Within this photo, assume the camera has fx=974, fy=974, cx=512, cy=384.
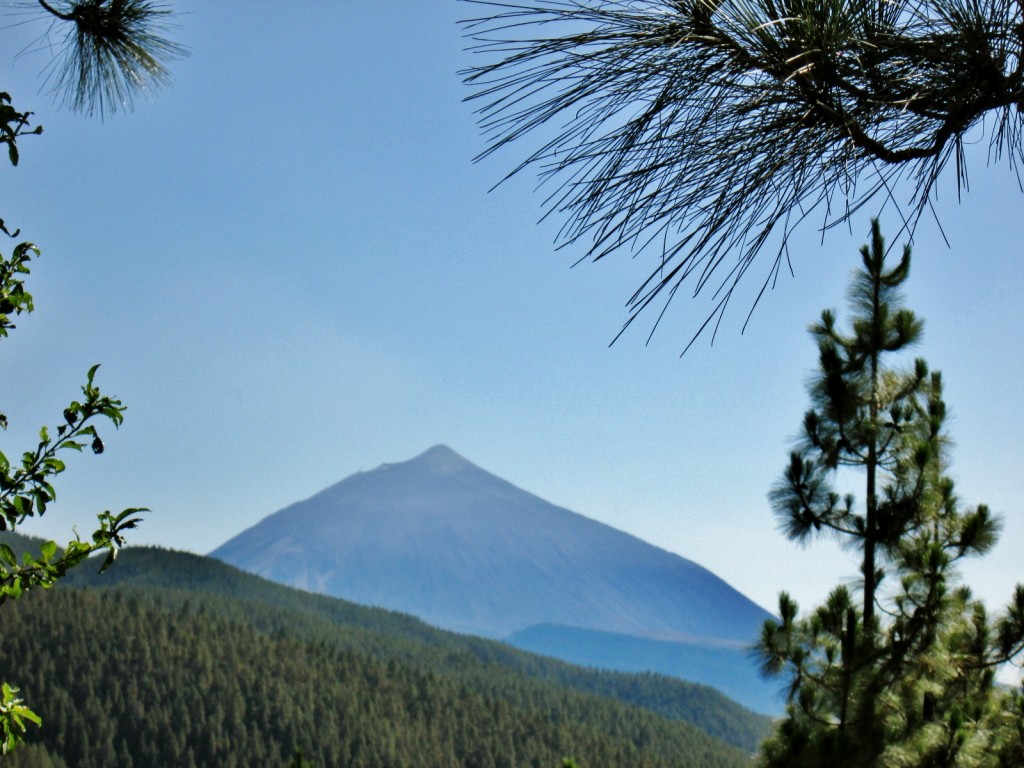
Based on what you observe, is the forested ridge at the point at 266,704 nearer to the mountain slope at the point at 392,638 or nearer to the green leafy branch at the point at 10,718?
the mountain slope at the point at 392,638

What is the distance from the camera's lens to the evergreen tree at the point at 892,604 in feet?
26.7

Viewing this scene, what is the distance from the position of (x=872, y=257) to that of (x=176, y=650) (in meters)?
94.4

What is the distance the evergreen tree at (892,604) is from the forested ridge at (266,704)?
67850 mm

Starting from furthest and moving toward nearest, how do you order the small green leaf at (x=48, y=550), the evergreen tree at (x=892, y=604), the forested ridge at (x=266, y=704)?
the forested ridge at (x=266, y=704), the evergreen tree at (x=892, y=604), the small green leaf at (x=48, y=550)

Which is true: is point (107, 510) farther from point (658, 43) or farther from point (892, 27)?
point (892, 27)

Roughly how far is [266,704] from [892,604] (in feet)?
281

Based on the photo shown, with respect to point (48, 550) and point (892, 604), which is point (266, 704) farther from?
point (48, 550)

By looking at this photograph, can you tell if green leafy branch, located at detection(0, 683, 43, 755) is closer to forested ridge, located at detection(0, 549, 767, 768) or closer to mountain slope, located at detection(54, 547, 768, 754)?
forested ridge, located at detection(0, 549, 767, 768)

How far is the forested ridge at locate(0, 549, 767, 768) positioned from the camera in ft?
264

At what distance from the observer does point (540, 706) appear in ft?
334

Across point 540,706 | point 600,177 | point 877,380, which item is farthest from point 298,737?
point 600,177

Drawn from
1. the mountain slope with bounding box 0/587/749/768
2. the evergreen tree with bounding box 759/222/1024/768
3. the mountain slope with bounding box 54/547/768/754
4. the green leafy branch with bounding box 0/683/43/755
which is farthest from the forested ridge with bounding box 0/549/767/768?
the green leafy branch with bounding box 0/683/43/755

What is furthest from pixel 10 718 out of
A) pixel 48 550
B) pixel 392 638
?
pixel 392 638

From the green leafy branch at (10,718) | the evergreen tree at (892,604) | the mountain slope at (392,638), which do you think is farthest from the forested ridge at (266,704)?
the green leafy branch at (10,718)
